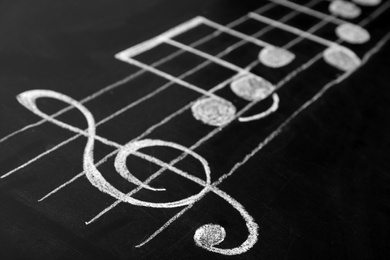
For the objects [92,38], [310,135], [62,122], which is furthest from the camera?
[92,38]

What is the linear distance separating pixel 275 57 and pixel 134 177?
95cm

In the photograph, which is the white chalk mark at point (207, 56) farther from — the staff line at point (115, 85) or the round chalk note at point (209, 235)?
the round chalk note at point (209, 235)

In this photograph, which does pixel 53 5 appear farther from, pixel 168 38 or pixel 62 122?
pixel 62 122

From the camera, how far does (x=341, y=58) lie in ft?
6.84

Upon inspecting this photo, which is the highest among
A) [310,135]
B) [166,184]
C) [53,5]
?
[53,5]

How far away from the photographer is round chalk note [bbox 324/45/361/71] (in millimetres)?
2043

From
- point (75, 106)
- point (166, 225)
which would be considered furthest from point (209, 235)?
point (75, 106)

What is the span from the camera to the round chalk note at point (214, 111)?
1.65 meters

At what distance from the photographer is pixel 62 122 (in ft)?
5.00

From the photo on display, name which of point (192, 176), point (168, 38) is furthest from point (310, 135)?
point (168, 38)

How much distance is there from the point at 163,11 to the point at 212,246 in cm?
127

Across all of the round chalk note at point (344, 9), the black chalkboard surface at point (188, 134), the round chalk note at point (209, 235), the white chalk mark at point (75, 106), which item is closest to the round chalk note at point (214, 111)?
the black chalkboard surface at point (188, 134)

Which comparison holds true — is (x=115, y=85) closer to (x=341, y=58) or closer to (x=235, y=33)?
(x=235, y=33)

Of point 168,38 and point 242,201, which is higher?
point 168,38
